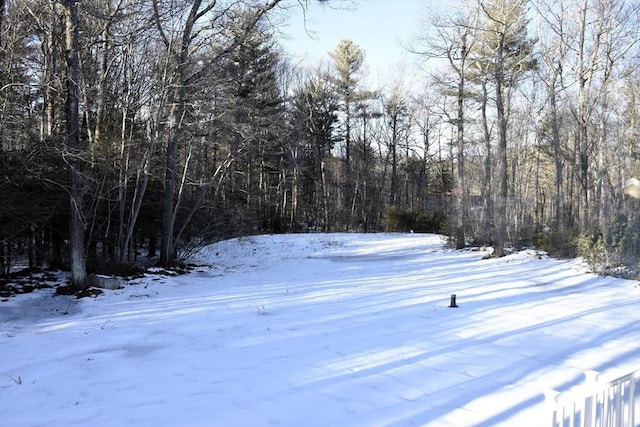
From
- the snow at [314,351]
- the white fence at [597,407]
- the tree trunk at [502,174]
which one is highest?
the tree trunk at [502,174]

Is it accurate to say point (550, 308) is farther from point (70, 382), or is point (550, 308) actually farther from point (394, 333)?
point (70, 382)

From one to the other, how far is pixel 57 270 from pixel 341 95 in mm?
23820

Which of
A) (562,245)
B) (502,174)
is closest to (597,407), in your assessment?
(562,245)

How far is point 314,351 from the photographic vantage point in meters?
4.54

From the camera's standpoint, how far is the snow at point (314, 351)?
10.5 feet

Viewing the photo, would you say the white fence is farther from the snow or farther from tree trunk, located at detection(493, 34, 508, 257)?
tree trunk, located at detection(493, 34, 508, 257)

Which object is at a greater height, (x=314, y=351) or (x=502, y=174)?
(x=502, y=174)

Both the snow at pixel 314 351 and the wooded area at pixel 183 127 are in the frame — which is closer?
the snow at pixel 314 351

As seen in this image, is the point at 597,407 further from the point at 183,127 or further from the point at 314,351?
the point at 183,127

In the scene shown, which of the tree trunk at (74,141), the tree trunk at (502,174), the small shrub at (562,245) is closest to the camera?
the tree trunk at (74,141)

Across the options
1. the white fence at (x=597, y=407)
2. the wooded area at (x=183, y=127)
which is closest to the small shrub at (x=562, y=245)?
the wooded area at (x=183, y=127)

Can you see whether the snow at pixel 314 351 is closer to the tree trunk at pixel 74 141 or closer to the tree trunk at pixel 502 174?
the tree trunk at pixel 74 141

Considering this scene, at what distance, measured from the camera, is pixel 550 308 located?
653 cm

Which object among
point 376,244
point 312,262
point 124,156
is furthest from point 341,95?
→ point 124,156
